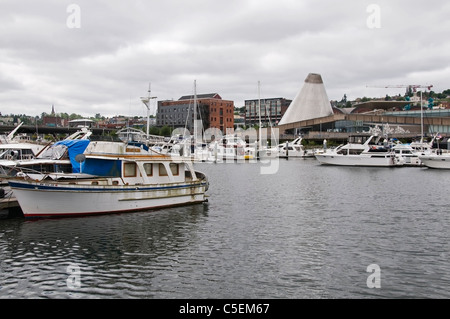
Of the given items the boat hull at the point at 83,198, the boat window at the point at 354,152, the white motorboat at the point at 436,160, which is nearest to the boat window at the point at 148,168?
the boat hull at the point at 83,198

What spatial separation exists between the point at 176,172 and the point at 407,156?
202 ft

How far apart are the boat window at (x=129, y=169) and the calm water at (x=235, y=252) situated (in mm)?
2932

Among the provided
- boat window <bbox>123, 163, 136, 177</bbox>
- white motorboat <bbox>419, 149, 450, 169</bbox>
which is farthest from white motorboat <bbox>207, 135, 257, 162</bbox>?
boat window <bbox>123, 163, 136, 177</bbox>

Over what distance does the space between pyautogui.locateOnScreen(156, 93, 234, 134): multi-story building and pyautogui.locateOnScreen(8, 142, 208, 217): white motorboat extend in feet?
459

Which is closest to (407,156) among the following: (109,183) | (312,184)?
(312,184)

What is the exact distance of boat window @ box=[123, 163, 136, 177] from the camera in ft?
94.2

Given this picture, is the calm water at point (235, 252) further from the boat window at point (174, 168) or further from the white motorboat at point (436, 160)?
the white motorboat at point (436, 160)

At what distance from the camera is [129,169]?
1139 inches

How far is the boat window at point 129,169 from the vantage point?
28719 millimetres

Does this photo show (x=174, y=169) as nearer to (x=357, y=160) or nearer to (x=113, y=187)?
(x=113, y=187)

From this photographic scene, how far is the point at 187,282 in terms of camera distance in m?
16.2

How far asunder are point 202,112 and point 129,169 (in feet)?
481
